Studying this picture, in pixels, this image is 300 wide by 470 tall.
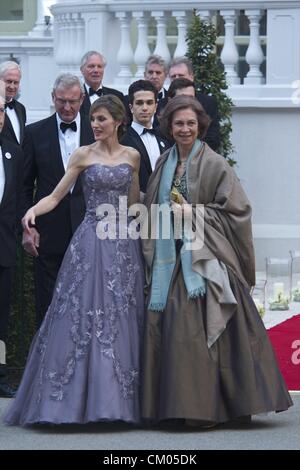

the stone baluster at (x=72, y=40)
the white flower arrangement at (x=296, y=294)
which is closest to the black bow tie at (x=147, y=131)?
the white flower arrangement at (x=296, y=294)

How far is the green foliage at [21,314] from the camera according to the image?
418 inches

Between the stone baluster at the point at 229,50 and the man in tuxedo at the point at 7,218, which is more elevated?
the stone baluster at the point at 229,50

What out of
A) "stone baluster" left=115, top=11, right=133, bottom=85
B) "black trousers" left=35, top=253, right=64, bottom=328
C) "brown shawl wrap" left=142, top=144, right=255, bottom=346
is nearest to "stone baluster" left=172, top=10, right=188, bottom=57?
"stone baluster" left=115, top=11, right=133, bottom=85

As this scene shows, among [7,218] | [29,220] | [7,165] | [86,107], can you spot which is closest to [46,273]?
[7,218]

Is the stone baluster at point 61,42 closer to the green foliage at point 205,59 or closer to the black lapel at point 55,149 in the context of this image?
the green foliage at point 205,59

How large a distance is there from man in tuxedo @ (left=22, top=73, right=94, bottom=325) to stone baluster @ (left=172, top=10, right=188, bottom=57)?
492 cm

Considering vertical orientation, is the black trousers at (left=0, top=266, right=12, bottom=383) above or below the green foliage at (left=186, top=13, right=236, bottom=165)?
below

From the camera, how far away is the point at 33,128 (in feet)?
33.6

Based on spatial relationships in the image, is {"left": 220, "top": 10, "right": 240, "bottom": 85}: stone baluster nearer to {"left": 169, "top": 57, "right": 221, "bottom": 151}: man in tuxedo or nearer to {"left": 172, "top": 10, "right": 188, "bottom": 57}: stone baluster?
{"left": 172, "top": 10, "right": 188, "bottom": 57}: stone baluster

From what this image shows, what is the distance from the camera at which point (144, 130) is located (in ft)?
34.2

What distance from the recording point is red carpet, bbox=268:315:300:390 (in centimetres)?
1054

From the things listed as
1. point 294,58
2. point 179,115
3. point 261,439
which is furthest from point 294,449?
point 294,58

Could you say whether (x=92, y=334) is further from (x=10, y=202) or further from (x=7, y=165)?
(x=7, y=165)

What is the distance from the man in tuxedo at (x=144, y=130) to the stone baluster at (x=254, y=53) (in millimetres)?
4583
